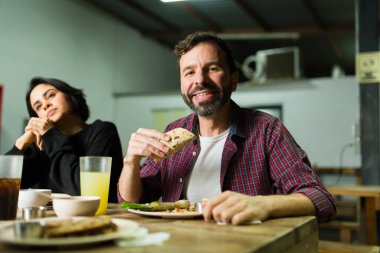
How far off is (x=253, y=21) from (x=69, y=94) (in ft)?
17.3

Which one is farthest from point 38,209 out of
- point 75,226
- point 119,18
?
point 119,18

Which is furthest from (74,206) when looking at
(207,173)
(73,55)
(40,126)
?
(73,55)

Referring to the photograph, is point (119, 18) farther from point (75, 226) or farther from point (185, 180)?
point (75, 226)

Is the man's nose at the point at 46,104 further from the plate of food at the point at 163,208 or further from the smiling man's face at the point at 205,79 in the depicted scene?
the plate of food at the point at 163,208

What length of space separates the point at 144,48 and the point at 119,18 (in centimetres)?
94

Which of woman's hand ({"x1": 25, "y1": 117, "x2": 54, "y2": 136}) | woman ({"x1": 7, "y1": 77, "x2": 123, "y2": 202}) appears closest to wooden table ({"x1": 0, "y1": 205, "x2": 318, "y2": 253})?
woman ({"x1": 7, "y1": 77, "x2": 123, "y2": 202})

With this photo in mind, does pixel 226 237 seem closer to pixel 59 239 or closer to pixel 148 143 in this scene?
pixel 59 239

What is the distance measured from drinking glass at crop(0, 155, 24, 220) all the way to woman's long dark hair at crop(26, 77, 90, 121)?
1.31 meters

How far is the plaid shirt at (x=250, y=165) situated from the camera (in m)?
1.43

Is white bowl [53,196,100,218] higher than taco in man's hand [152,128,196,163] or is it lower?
lower

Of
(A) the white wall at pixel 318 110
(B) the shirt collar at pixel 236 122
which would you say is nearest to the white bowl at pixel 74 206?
(B) the shirt collar at pixel 236 122

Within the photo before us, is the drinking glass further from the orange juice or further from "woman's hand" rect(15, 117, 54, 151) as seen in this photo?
"woman's hand" rect(15, 117, 54, 151)

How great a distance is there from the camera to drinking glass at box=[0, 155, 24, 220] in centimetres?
103

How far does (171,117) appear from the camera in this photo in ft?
22.6
